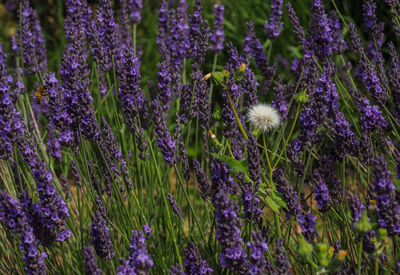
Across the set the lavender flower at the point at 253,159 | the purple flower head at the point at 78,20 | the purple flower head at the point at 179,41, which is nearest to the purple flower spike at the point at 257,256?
the lavender flower at the point at 253,159

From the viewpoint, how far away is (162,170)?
3.00m

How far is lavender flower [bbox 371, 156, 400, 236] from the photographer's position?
1.49 meters

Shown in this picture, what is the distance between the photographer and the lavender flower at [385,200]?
1485 mm

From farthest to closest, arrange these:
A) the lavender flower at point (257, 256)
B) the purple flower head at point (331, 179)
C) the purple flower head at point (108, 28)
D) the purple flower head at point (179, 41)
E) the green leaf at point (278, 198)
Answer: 1. the purple flower head at point (179, 41)
2. the purple flower head at point (108, 28)
3. the purple flower head at point (331, 179)
4. the green leaf at point (278, 198)
5. the lavender flower at point (257, 256)

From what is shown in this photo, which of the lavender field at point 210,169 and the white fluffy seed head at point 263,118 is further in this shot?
the white fluffy seed head at point 263,118

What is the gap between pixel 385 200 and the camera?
4.96ft

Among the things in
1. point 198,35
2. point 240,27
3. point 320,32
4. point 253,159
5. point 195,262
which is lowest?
point 195,262

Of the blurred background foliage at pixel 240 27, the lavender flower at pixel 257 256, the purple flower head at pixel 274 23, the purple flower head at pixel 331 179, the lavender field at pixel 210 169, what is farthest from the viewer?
the blurred background foliage at pixel 240 27

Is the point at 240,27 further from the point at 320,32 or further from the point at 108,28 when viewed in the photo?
the point at 108,28

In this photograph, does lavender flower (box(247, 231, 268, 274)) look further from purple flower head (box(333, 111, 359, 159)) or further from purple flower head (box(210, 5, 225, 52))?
purple flower head (box(210, 5, 225, 52))

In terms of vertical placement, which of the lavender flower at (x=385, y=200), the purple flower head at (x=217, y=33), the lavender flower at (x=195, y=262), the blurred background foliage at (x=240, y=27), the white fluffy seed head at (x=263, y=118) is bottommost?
the lavender flower at (x=195, y=262)

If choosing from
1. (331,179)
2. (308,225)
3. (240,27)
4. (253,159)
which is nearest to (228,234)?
(253,159)

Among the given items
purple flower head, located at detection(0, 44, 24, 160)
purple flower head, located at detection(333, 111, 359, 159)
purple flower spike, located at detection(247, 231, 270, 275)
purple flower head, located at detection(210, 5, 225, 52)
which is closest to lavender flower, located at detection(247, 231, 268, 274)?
purple flower spike, located at detection(247, 231, 270, 275)

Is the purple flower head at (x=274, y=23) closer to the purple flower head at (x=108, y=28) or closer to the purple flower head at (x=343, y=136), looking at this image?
the purple flower head at (x=108, y=28)
